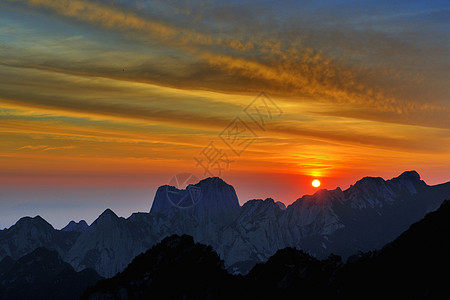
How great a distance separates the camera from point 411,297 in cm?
14512

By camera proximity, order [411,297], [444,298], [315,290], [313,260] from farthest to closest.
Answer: [313,260] < [315,290] < [411,297] < [444,298]

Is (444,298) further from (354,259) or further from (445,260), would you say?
(354,259)

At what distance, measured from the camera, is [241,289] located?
19912cm

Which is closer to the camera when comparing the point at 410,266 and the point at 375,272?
the point at 410,266

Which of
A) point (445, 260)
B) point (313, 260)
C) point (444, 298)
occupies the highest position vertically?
point (313, 260)

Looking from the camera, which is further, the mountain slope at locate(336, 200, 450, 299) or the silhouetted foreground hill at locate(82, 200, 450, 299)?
the silhouetted foreground hill at locate(82, 200, 450, 299)

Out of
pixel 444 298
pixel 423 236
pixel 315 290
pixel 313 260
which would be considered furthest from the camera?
pixel 313 260

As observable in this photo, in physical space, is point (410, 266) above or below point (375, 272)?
below

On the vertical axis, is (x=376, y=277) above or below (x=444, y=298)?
above

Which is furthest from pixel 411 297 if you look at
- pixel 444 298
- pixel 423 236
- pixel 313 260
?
pixel 313 260

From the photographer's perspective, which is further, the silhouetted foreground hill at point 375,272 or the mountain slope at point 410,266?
the silhouetted foreground hill at point 375,272

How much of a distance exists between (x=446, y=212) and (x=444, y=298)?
34671 millimetres

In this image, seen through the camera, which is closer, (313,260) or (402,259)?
(402,259)

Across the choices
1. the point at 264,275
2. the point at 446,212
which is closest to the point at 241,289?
A: the point at 264,275
